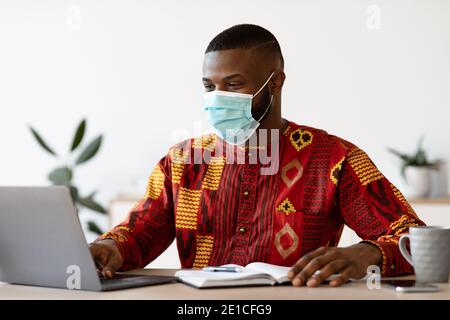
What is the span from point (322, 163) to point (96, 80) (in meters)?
2.75

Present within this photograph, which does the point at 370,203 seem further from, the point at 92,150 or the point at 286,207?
the point at 92,150

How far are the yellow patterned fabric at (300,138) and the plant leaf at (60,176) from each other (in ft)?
8.19

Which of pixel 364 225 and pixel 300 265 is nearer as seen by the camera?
pixel 300 265

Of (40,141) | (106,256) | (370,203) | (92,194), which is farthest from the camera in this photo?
(92,194)

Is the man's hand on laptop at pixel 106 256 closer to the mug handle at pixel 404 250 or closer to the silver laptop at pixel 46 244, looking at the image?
the silver laptop at pixel 46 244

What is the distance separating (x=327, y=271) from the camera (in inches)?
56.7

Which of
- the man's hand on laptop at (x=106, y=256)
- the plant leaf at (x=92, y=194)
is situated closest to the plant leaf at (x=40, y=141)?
the plant leaf at (x=92, y=194)

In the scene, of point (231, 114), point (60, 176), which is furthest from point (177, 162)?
point (60, 176)

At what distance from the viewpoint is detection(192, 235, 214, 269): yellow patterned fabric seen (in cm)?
205

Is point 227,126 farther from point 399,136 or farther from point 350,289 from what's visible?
point 399,136

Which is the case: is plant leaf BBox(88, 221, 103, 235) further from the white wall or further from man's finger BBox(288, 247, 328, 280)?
man's finger BBox(288, 247, 328, 280)

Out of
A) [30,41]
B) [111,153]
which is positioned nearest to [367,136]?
[111,153]

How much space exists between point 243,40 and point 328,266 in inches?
33.5

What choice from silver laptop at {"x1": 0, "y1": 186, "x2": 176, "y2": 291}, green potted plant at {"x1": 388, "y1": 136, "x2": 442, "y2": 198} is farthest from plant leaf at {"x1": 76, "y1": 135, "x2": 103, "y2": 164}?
silver laptop at {"x1": 0, "y1": 186, "x2": 176, "y2": 291}
